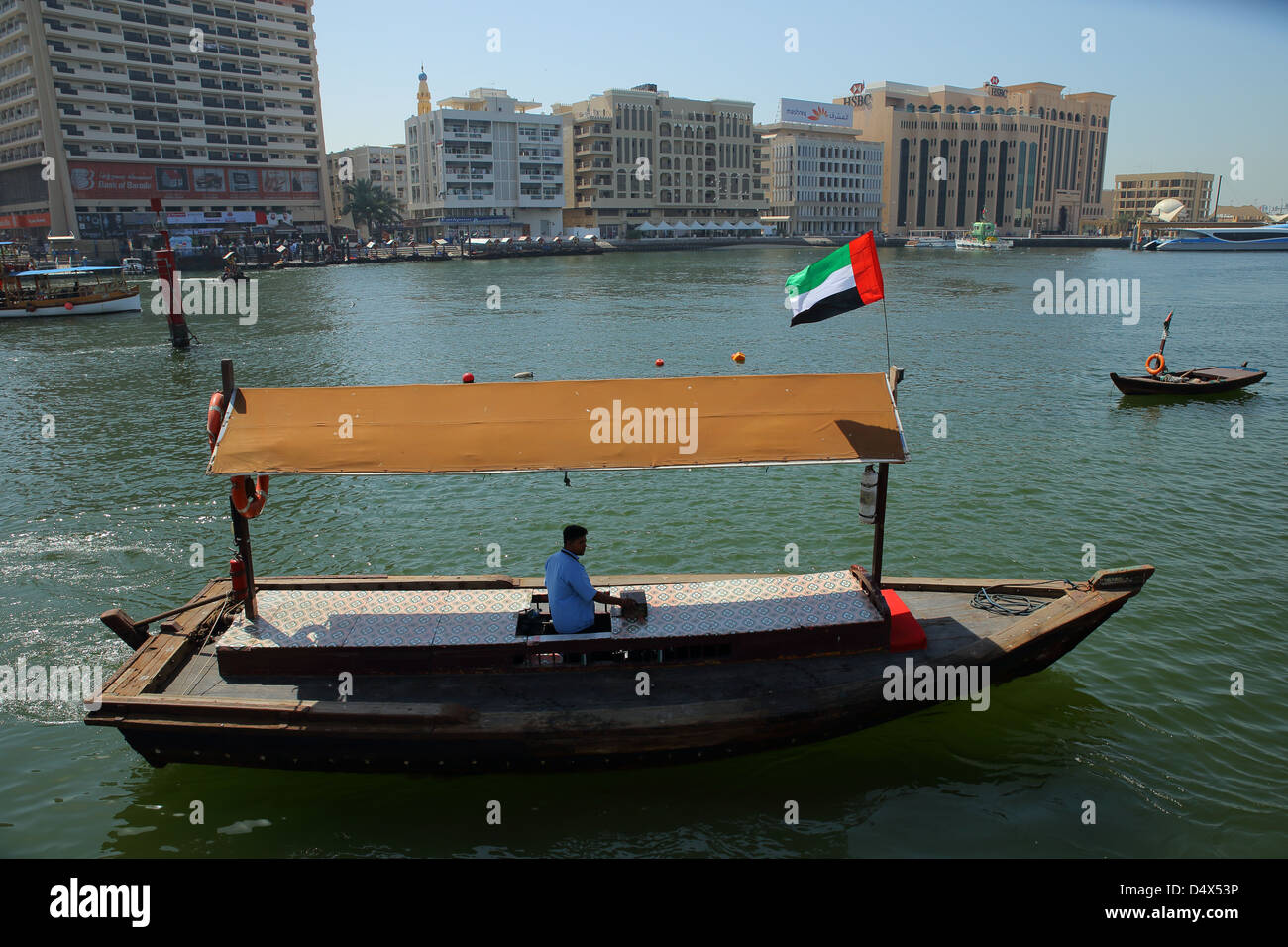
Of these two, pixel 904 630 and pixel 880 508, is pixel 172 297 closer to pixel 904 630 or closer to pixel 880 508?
pixel 880 508

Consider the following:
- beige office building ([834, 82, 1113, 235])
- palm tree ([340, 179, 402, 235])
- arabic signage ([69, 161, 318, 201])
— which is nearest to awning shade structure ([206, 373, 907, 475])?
arabic signage ([69, 161, 318, 201])

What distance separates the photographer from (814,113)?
16888cm

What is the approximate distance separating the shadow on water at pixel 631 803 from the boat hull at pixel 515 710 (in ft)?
1.89

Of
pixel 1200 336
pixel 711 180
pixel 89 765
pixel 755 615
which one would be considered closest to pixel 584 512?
pixel 755 615

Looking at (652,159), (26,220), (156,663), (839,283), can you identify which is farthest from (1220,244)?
(26,220)

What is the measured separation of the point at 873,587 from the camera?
32.5 feet

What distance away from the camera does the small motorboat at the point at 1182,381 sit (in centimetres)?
2767

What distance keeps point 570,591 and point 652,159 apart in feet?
480

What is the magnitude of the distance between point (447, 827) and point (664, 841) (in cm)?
230

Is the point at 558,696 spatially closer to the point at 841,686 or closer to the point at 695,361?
the point at 841,686

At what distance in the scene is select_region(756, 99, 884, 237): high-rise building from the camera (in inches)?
6383

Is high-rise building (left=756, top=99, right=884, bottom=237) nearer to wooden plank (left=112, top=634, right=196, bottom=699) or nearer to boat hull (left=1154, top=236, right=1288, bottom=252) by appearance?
boat hull (left=1154, top=236, right=1288, bottom=252)

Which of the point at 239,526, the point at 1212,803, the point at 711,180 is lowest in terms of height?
the point at 1212,803

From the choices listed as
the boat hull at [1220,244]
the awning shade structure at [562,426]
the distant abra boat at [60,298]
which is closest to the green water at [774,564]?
the awning shade structure at [562,426]
